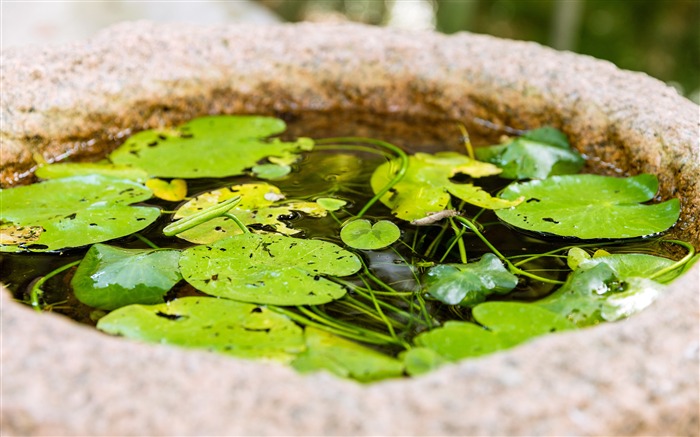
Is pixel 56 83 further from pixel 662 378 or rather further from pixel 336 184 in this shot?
pixel 662 378

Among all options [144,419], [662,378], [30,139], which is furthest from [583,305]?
[30,139]

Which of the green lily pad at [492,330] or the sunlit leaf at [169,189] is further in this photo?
the sunlit leaf at [169,189]

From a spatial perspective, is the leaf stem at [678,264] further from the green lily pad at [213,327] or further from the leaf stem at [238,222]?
the leaf stem at [238,222]

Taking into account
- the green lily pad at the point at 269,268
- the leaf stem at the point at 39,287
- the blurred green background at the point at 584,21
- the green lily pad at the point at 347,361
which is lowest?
the blurred green background at the point at 584,21

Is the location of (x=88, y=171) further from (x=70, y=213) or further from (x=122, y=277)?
(x=122, y=277)

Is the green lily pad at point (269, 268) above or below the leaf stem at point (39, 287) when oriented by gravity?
above

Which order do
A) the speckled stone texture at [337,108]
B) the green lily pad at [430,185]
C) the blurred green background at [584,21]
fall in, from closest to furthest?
the speckled stone texture at [337,108] < the green lily pad at [430,185] < the blurred green background at [584,21]

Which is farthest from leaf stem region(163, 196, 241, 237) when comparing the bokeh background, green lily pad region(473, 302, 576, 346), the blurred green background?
the blurred green background

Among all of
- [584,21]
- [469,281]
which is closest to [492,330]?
[469,281]

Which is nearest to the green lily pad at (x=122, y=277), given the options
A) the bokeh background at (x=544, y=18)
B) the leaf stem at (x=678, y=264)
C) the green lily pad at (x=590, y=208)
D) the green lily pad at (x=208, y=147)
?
the green lily pad at (x=208, y=147)
